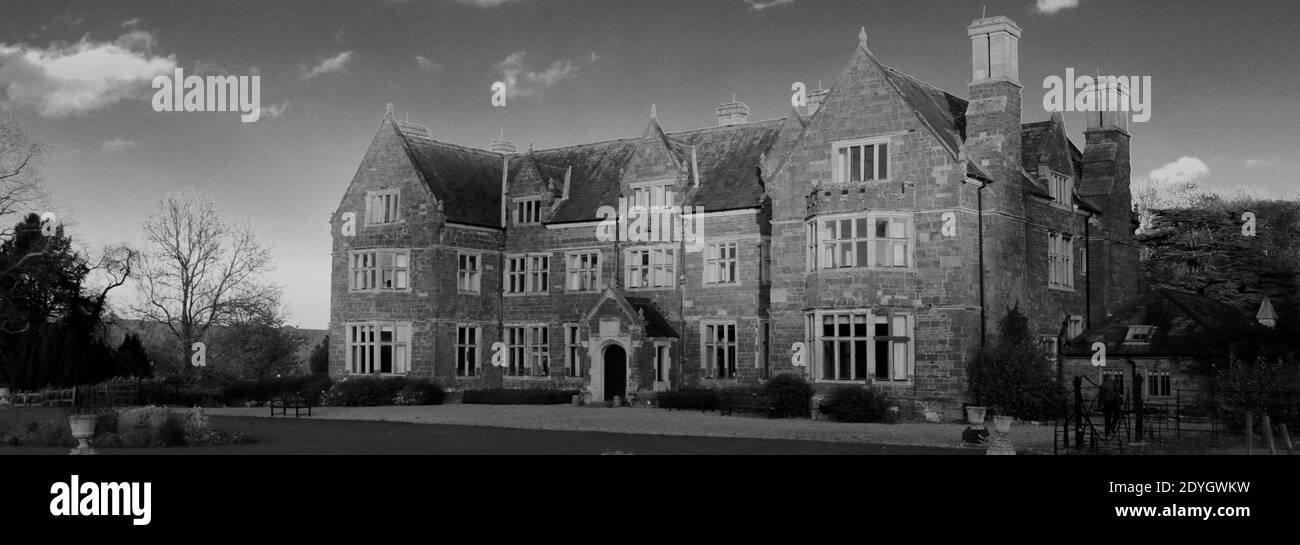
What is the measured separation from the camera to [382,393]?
45.6 m

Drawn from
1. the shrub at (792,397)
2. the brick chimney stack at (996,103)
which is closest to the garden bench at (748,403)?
the shrub at (792,397)

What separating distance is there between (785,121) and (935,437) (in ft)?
57.9

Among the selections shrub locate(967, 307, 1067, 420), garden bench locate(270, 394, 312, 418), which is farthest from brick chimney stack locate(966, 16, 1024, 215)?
garden bench locate(270, 394, 312, 418)

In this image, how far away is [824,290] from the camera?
36.3 meters

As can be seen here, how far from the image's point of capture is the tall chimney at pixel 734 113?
159ft

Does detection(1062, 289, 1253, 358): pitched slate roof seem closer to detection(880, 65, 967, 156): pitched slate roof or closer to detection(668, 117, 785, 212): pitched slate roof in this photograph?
detection(880, 65, 967, 156): pitched slate roof

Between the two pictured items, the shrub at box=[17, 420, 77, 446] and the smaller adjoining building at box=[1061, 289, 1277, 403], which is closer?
the shrub at box=[17, 420, 77, 446]

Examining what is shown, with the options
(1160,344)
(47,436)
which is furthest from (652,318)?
(47,436)

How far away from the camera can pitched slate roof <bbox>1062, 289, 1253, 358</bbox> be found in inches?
1384

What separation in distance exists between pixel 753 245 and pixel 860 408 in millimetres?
9112

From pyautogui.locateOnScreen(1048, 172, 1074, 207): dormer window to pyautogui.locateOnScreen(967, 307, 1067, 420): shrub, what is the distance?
24.3ft

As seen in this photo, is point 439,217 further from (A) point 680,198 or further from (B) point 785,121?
(B) point 785,121
